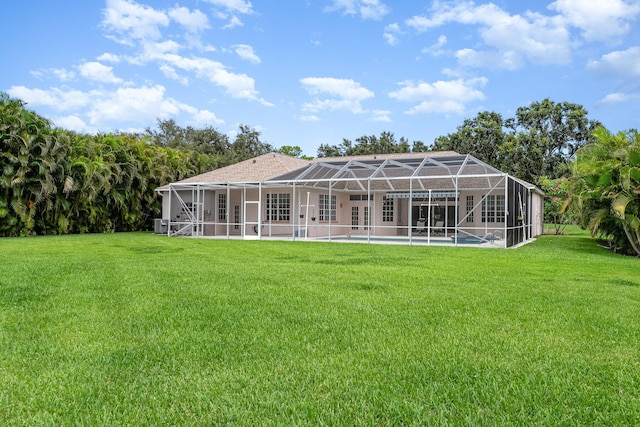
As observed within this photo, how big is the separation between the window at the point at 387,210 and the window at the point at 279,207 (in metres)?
5.24

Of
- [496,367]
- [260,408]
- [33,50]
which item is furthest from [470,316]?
[33,50]

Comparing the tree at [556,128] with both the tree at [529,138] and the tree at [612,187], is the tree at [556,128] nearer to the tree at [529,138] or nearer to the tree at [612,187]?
the tree at [529,138]

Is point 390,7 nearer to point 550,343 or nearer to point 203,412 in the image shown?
point 550,343

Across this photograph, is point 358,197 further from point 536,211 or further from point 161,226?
point 536,211

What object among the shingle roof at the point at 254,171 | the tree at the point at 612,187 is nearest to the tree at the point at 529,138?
the shingle roof at the point at 254,171

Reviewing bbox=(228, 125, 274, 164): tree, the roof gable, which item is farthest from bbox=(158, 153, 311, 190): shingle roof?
bbox=(228, 125, 274, 164): tree

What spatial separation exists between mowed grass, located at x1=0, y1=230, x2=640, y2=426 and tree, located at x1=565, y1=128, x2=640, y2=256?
6861mm

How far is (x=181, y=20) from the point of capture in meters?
19.4

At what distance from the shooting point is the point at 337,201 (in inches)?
1006

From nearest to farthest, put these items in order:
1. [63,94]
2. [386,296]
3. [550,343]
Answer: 1. [550,343]
2. [386,296]
3. [63,94]

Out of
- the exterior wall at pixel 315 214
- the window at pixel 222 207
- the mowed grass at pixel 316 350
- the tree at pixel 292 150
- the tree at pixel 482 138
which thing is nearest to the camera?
the mowed grass at pixel 316 350

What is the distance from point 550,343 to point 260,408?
2.95 metres

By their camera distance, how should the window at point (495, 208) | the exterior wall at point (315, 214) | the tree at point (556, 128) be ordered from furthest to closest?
1. the tree at point (556, 128)
2. the exterior wall at point (315, 214)
3. the window at point (495, 208)

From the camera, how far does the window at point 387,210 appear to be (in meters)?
25.6
